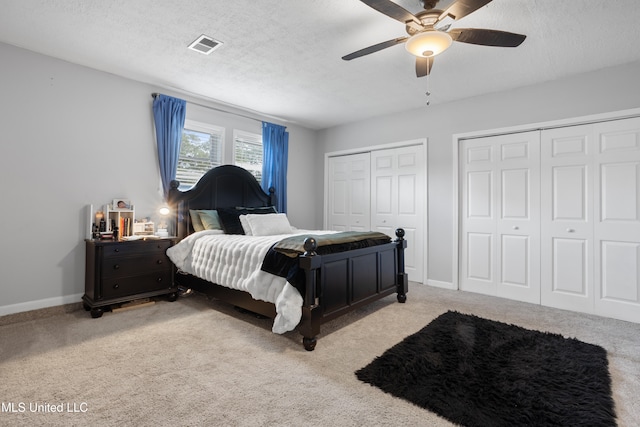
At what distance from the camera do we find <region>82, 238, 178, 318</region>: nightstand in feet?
9.97

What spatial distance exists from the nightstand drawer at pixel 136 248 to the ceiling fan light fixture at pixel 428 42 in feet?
10.2

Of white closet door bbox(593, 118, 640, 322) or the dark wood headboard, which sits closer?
white closet door bbox(593, 118, 640, 322)

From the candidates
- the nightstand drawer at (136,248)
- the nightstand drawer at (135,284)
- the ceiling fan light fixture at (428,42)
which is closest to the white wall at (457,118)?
the ceiling fan light fixture at (428,42)

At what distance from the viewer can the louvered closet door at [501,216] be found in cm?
379

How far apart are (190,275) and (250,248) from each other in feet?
3.97

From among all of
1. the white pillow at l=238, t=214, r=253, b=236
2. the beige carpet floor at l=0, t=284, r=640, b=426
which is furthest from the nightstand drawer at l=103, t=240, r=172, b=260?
the white pillow at l=238, t=214, r=253, b=236

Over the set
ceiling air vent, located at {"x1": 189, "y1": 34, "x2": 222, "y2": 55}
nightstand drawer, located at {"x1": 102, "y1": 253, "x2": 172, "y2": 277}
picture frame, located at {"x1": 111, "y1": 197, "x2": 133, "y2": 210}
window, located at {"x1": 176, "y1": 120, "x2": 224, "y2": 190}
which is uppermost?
ceiling air vent, located at {"x1": 189, "y1": 34, "x2": 222, "y2": 55}

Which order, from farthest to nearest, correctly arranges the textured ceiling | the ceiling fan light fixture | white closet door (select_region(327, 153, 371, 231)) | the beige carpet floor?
white closet door (select_region(327, 153, 371, 231)) → the textured ceiling → the ceiling fan light fixture → the beige carpet floor

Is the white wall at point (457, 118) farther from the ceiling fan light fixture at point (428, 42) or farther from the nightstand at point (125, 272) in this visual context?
the nightstand at point (125, 272)

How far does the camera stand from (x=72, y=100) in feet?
10.7

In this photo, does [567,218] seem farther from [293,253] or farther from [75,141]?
[75,141]

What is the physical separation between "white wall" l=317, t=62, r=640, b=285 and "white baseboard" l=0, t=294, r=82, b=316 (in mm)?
4346

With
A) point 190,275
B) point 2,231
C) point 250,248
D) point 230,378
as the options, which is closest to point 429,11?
point 250,248

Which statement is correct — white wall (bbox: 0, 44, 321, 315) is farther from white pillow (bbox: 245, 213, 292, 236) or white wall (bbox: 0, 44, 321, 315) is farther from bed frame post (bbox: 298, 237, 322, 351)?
bed frame post (bbox: 298, 237, 322, 351)
